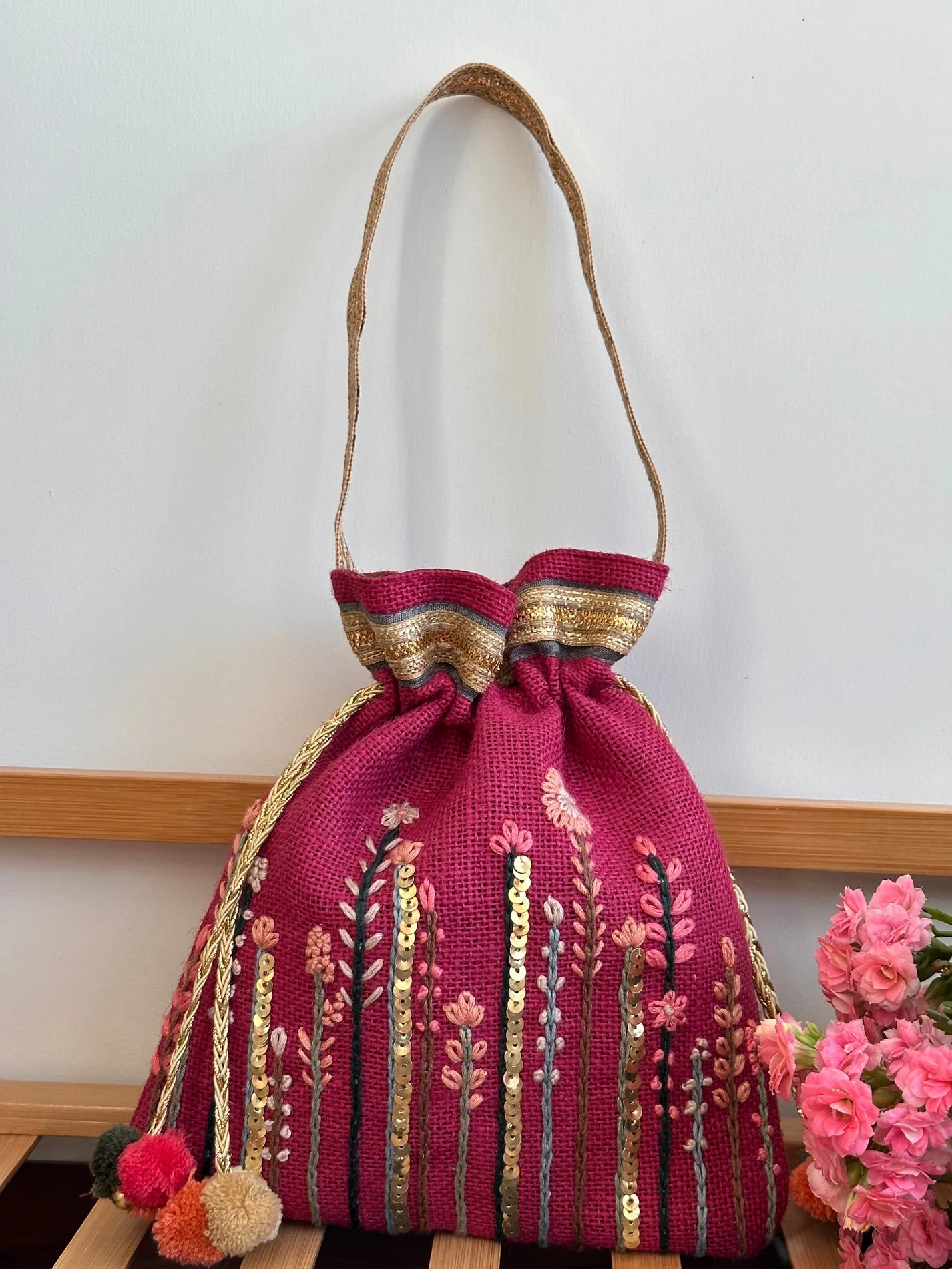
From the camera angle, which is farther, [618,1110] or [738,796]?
[738,796]

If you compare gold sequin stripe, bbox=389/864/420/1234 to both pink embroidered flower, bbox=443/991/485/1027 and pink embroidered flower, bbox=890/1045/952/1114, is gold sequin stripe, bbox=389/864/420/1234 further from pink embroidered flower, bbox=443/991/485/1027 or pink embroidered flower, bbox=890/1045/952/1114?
pink embroidered flower, bbox=890/1045/952/1114

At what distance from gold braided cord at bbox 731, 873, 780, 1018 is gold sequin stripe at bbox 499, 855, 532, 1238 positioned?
0.42 ft

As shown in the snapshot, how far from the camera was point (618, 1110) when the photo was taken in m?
0.49

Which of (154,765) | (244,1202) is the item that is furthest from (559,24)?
(244,1202)

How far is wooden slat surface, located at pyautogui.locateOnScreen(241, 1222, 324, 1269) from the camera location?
1.57ft

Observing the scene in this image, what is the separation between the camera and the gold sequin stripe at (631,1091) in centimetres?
49

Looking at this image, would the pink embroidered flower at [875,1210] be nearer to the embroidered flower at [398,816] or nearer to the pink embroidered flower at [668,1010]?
the pink embroidered flower at [668,1010]

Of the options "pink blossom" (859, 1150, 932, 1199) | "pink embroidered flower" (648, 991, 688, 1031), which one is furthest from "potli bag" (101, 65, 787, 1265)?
"pink blossom" (859, 1150, 932, 1199)

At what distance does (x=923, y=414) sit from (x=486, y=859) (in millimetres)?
403

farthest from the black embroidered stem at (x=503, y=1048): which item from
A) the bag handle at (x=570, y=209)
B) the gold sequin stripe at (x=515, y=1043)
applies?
the bag handle at (x=570, y=209)

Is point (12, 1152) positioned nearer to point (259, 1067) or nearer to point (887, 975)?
point (259, 1067)

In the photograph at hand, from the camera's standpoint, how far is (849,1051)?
0.42 meters

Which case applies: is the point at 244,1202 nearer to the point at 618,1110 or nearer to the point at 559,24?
the point at 618,1110

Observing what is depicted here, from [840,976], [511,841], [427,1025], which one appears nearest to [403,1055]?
[427,1025]
